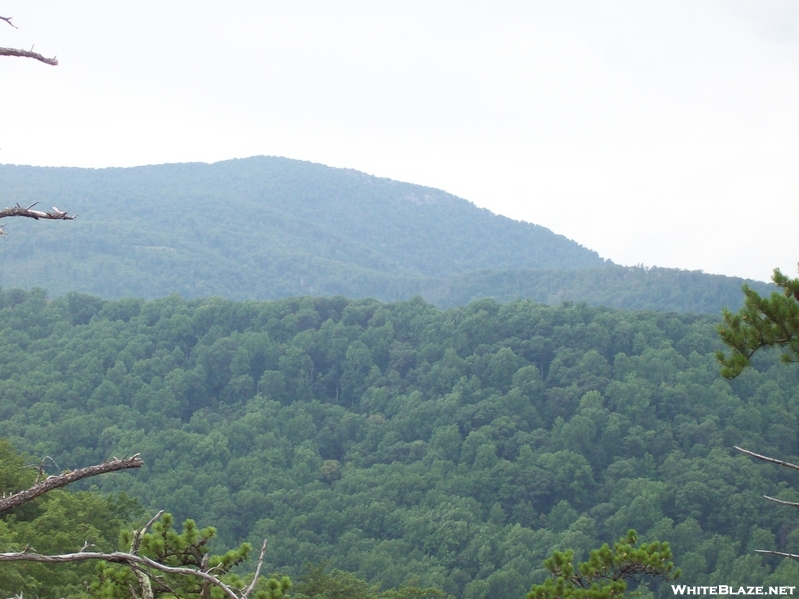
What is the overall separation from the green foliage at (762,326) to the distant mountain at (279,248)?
77.0m

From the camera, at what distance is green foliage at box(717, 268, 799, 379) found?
26.9 feet

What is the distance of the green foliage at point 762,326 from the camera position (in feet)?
26.9

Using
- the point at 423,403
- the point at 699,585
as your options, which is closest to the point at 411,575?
the point at 699,585

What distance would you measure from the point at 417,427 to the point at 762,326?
49.3 m

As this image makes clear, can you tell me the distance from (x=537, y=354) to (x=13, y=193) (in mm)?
114410

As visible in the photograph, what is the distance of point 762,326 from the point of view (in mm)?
8398

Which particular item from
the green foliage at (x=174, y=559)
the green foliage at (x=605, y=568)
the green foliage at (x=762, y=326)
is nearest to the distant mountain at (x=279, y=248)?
the green foliage at (x=605, y=568)

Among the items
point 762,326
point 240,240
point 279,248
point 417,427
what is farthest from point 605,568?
point 240,240

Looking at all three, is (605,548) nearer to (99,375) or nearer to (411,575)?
(411,575)

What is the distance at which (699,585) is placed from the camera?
39.3m

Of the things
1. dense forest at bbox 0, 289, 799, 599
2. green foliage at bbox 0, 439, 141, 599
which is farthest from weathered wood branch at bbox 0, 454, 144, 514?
dense forest at bbox 0, 289, 799, 599

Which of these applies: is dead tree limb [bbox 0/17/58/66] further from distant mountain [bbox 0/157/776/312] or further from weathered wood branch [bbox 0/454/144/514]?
distant mountain [bbox 0/157/776/312]

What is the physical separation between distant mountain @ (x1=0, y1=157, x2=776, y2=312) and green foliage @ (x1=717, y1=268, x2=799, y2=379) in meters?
77.0

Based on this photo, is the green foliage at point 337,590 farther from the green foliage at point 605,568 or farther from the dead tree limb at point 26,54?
the dead tree limb at point 26,54
